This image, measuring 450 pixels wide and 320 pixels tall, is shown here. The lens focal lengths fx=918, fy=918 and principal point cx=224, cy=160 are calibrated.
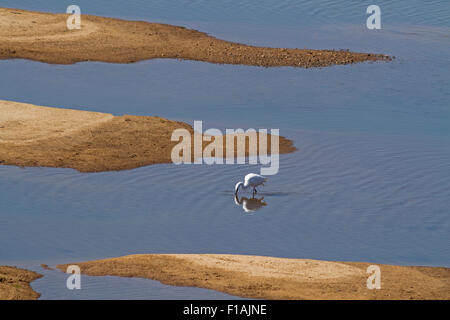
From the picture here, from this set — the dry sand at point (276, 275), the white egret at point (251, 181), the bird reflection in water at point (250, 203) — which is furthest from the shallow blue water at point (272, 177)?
the dry sand at point (276, 275)

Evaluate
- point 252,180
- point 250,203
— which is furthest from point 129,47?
point 250,203

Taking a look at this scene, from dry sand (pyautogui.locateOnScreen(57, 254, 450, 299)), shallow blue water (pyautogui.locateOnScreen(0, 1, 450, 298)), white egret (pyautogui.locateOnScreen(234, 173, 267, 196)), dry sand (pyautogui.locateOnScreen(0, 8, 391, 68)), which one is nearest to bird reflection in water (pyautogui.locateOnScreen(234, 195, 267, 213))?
shallow blue water (pyautogui.locateOnScreen(0, 1, 450, 298))

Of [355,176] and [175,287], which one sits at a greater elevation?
[355,176]

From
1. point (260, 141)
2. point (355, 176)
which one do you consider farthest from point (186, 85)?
point (355, 176)

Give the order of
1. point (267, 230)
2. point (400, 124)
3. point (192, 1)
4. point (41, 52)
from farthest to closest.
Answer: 1. point (192, 1)
2. point (41, 52)
3. point (400, 124)
4. point (267, 230)

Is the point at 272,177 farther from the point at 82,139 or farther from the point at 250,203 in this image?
the point at 82,139

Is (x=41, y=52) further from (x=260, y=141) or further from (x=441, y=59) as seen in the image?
(x=441, y=59)
